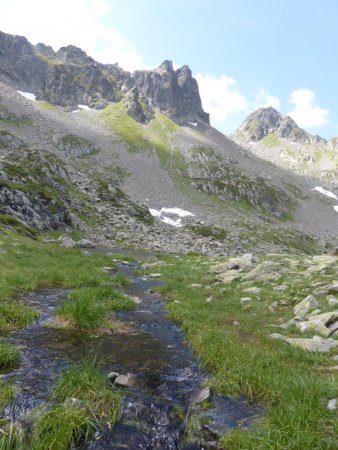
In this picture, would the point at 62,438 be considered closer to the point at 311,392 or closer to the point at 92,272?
the point at 311,392

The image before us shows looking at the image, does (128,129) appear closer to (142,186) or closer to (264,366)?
(142,186)

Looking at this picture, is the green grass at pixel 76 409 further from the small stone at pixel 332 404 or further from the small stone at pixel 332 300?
the small stone at pixel 332 300

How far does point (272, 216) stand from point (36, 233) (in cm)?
12712

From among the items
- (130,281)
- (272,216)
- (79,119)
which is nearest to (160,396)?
(130,281)

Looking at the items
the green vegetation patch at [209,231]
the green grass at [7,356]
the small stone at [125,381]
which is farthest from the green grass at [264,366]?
the green vegetation patch at [209,231]

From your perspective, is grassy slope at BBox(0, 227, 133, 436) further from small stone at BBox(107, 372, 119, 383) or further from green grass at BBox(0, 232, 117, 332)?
small stone at BBox(107, 372, 119, 383)

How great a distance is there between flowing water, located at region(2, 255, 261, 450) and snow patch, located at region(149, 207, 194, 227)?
3195 inches

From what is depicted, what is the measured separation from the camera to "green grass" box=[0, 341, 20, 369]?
349 inches

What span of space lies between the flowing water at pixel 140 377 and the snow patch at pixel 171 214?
81156 millimetres

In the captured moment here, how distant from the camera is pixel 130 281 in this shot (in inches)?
966

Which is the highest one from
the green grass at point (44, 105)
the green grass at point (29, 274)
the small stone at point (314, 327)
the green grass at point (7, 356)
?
the green grass at point (44, 105)

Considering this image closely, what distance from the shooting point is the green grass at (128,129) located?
560 feet

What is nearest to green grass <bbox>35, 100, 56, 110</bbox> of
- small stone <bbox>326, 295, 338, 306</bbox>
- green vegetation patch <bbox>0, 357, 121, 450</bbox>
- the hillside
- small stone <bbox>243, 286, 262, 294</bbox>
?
the hillside

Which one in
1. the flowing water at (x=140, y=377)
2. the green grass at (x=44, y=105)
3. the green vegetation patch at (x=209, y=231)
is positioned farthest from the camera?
the green grass at (x=44, y=105)
